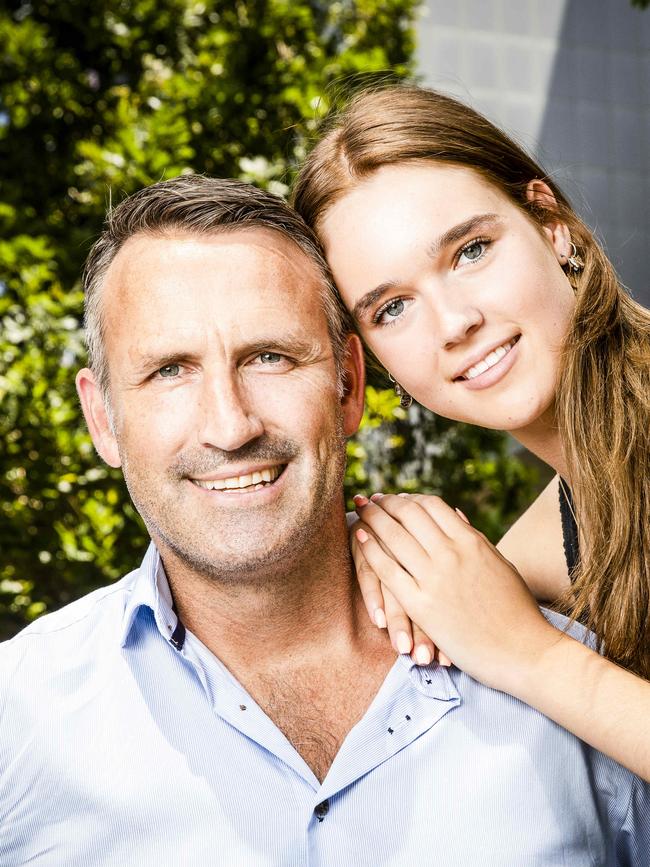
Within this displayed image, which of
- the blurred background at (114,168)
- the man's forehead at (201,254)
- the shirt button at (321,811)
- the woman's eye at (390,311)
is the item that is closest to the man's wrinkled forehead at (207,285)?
the man's forehead at (201,254)

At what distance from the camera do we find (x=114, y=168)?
3.92 metres

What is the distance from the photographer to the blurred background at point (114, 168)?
370 centimetres

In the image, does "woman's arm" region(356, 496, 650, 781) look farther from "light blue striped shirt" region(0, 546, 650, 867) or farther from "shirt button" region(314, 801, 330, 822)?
"shirt button" region(314, 801, 330, 822)

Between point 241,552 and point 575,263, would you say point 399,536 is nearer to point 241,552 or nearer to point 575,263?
point 241,552

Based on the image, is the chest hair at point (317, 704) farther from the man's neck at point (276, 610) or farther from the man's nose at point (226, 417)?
the man's nose at point (226, 417)

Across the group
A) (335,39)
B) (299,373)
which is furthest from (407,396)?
(335,39)

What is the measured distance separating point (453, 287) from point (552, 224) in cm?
48

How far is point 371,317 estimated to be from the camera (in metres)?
2.40

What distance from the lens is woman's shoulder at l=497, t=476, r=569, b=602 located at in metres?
2.86

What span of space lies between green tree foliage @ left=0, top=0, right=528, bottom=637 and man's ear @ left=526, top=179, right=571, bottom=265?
1.03 metres

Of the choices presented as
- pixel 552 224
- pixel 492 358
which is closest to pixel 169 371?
pixel 492 358

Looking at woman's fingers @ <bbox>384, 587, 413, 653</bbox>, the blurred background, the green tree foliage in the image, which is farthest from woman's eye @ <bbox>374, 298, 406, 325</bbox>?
the green tree foliage

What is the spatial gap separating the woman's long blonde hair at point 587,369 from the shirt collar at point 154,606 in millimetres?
932

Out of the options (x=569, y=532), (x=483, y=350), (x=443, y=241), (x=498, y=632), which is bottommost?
(x=569, y=532)
